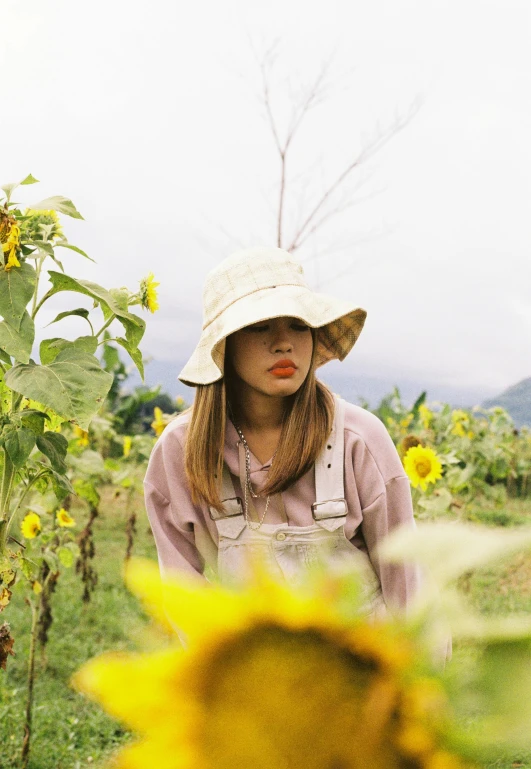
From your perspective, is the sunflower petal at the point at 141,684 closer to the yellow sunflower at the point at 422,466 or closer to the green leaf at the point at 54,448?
the green leaf at the point at 54,448

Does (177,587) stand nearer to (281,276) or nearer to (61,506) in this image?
(281,276)

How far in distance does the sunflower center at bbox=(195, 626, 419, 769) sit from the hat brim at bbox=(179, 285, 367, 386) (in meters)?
0.95

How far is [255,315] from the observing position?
1.11m

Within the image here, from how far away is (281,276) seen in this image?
1.23 metres

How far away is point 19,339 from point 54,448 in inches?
7.2

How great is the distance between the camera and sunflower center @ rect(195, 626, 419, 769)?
0.48ft

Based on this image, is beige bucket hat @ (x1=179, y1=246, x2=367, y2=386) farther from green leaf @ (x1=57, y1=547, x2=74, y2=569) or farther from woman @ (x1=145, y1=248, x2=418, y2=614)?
green leaf @ (x1=57, y1=547, x2=74, y2=569)

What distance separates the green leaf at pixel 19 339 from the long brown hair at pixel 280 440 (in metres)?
0.37

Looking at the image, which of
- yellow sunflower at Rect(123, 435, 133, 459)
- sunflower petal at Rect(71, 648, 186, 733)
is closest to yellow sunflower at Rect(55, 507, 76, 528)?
yellow sunflower at Rect(123, 435, 133, 459)

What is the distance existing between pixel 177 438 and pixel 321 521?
344mm

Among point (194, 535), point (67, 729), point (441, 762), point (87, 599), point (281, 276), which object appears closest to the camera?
point (441, 762)

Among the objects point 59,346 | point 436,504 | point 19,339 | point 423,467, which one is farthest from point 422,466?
point 19,339

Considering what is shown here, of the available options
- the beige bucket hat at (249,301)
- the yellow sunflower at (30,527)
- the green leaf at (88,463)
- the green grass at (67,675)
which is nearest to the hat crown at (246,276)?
the beige bucket hat at (249,301)

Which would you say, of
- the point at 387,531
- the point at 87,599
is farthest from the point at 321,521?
the point at 87,599
